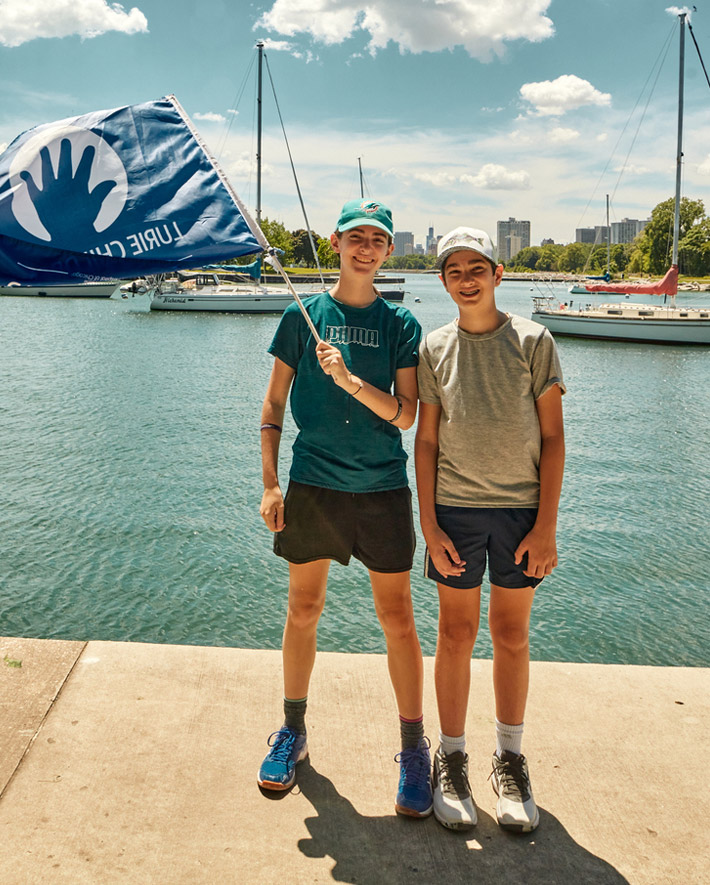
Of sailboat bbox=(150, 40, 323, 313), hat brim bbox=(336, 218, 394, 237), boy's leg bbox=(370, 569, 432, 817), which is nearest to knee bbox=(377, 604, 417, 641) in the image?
boy's leg bbox=(370, 569, 432, 817)

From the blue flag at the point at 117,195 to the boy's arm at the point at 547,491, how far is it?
153 centimetres

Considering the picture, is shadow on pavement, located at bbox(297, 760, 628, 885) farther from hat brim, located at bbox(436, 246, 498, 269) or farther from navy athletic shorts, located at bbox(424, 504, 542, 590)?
hat brim, located at bbox(436, 246, 498, 269)

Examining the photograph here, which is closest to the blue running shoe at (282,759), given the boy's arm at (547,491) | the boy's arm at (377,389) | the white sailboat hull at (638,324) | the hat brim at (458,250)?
the boy's arm at (547,491)

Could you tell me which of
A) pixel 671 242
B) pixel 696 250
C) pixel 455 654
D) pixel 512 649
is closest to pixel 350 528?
pixel 455 654

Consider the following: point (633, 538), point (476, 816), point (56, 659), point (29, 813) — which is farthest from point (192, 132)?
point (633, 538)

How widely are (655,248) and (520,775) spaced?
108m

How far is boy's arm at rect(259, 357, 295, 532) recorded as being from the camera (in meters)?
2.53

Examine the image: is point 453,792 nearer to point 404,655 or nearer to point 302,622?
point 404,655

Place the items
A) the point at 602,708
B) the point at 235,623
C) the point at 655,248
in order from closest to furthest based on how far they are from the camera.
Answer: the point at 602,708
the point at 235,623
the point at 655,248

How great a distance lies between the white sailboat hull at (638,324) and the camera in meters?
28.2

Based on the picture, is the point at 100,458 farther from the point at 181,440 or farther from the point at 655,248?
the point at 655,248

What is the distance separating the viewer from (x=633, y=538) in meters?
7.25

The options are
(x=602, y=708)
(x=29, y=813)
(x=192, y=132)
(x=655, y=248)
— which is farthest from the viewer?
(x=655, y=248)

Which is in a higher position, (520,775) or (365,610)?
(520,775)
